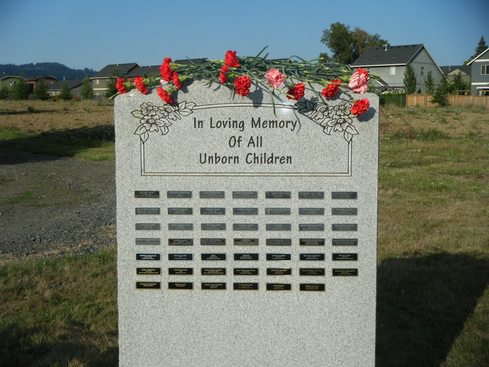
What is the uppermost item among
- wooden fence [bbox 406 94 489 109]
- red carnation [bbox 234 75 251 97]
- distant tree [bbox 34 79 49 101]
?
distant tree [bbox 34 79 49 101]

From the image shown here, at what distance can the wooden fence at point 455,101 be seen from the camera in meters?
52.3

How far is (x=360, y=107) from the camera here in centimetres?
396

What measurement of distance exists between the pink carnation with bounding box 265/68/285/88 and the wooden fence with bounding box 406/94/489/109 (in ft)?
168

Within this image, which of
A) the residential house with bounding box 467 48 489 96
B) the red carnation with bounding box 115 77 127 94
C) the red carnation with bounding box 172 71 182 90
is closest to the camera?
the red carnation with bounding box 172 71 182 90

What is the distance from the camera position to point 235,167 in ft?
13.6

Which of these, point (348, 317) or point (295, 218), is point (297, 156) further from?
point (348, 317)

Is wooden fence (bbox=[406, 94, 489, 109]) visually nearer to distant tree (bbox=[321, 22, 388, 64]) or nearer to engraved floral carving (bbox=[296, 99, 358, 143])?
distant tree (bbox=[321, 22, 388, 64])

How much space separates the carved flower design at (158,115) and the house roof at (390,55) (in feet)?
230

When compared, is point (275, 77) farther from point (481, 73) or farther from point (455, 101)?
point (481, 73)

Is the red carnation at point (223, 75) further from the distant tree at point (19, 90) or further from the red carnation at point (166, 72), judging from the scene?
the distant tree at point (19, 90)

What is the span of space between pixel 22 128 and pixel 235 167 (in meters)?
29.5

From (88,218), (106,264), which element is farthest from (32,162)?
(106,264)

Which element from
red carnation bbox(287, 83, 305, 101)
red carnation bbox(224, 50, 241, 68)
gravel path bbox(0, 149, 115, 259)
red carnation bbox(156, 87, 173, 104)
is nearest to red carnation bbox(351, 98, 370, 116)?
red carnation bbox(287, 83, 305, 101)

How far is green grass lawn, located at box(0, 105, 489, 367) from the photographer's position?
16.3 feet
